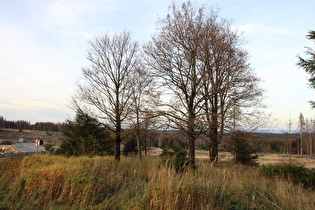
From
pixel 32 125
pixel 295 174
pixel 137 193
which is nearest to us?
pixel 137 193

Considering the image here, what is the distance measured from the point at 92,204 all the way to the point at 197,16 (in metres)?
11.1

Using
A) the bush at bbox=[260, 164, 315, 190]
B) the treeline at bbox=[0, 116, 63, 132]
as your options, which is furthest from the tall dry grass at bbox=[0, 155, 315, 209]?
the treeline at bbox=[0, 116, 63, 132]

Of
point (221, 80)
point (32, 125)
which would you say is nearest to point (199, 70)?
point (221, 80)

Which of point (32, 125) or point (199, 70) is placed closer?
point (199, 70)

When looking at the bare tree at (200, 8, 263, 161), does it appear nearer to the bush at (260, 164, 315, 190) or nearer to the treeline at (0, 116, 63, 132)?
the bush at (260, 164, 315, 190)

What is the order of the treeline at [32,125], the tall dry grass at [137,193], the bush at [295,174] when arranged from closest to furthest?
1. the tall dry grass at [137,193]
2. the bush at [295,174]
3. the treeline at [32,125]

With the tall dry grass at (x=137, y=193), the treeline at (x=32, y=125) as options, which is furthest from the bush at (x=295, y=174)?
the treeline at (x=32, y=125)

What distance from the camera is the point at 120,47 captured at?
42.4ft

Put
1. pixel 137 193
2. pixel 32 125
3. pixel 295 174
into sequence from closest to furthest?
pixel 137 193
pixel 295 174
pixel 32 125

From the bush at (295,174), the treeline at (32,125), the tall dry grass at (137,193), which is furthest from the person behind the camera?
the treeline at (32,125)

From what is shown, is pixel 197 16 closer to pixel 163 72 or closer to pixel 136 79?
pixel 163 72

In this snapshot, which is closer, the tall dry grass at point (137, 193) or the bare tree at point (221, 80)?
the tall dry grass at point (137, 193)

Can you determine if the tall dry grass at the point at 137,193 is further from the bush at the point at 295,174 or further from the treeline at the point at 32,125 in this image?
the treeline at the point at 32,125

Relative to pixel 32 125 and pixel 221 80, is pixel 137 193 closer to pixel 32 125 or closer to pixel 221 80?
pixel 221 80
